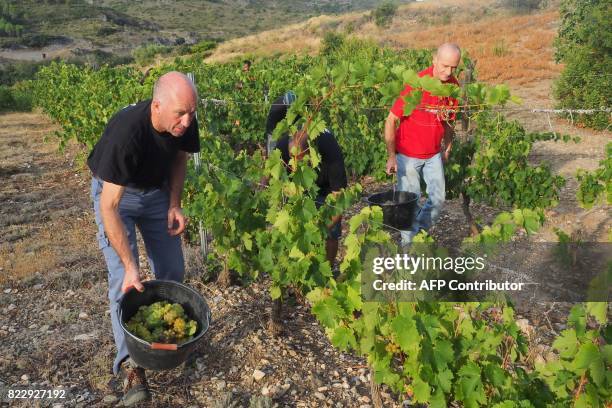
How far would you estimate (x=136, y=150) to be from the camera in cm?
247

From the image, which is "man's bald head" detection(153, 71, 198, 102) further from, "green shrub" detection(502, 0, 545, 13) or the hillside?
the hillside

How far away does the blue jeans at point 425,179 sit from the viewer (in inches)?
156

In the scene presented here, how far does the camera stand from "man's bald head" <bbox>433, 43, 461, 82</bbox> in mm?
3516

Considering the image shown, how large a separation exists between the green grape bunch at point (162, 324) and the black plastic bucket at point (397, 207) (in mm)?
1598

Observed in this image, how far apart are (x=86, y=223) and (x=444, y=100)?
4.45m

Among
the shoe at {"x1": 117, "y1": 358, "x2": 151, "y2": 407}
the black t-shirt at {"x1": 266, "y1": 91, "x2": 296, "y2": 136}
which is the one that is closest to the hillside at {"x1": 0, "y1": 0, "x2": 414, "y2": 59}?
the black t-shirt at {"x1": 266, "y1": 91, "x2": 296, "y2": 136}

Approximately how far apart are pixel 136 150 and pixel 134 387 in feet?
4.24

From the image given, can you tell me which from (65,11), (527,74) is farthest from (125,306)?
(65,11)

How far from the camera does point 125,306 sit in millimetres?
2584

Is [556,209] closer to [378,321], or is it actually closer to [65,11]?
[378,321]

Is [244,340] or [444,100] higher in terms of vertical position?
[444,100]

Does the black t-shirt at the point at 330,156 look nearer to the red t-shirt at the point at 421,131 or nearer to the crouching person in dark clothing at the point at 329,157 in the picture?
the crouching person in dark clothing at the point at 329,157

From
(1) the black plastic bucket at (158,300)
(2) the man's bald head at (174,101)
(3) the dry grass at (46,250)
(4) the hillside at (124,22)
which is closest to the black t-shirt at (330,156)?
(2) the man's bald head at (174,101)

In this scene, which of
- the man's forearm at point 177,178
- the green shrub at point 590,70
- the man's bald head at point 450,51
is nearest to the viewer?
the man's forearm at point 177,178
